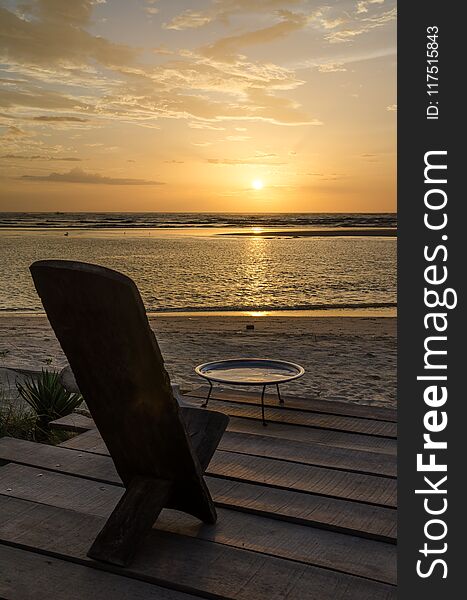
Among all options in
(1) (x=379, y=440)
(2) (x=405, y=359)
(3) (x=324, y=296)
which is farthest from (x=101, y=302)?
(3) (x=324, y=296)

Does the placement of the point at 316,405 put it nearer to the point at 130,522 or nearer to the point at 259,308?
the point at 130,522

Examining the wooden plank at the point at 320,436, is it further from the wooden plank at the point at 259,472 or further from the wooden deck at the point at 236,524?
the wooden plank at the point at 259,472

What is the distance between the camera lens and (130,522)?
2.98m

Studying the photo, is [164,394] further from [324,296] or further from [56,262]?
[324,296]

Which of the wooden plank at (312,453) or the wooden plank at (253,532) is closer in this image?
the wooden plank at (253,532)

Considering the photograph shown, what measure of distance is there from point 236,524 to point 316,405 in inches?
96.6

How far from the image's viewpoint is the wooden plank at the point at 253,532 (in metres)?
2.93

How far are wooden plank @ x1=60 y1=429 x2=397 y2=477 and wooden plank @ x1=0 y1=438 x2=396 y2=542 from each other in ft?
1.27

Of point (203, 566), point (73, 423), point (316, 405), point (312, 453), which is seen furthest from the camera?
point (316, 405)

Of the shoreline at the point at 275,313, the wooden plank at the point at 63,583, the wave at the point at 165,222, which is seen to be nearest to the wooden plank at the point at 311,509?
the wooden plank at the point at 63,583

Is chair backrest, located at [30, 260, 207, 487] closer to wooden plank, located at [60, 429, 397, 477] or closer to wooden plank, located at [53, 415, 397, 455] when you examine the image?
wooden plank, located at [60, 429, 397, 477]

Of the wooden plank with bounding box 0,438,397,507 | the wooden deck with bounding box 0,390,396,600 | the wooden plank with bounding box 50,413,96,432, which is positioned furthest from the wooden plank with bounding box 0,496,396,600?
the wooden plank with bounding box 50,413,96,432

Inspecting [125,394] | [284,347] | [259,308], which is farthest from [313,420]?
[259,308]

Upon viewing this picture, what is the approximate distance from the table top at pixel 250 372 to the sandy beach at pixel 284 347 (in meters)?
1.63
